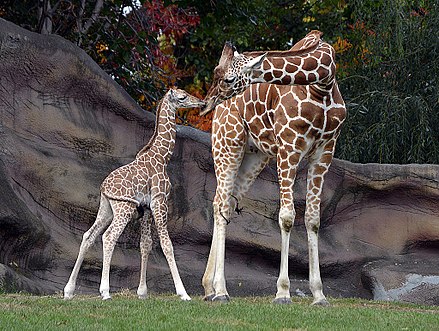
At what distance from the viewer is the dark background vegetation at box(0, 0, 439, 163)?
1398cm

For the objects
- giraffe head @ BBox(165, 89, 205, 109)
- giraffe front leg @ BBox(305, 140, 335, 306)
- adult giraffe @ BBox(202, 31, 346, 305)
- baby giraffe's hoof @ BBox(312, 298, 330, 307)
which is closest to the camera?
adult giraffe @ BBox(202, 31, 346, 305)

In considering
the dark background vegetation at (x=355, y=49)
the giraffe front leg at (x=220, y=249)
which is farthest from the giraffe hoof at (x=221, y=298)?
the dark background vegetation at (x=355, y=49)

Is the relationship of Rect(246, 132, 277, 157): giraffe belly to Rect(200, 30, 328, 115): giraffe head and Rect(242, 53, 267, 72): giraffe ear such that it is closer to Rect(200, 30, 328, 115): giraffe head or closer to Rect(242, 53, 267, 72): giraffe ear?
Rect(200, 30, 328, 115): giraffe head

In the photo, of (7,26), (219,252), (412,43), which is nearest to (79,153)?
(7,26)

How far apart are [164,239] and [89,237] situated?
0.77m

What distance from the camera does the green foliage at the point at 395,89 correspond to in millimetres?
13977

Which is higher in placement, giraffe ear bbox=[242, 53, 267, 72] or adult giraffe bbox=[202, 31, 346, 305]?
giraffe ear bbox=[242, 53, 267, 72]

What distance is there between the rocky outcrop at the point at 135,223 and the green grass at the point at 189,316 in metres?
1.77

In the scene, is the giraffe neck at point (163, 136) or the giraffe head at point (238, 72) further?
the giraffe neck at point (163, 136)

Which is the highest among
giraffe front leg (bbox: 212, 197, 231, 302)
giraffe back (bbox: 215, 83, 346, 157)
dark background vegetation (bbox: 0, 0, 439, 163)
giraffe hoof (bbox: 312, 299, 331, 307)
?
dark background vegetation (bbox: 0, 0, 439, 163)

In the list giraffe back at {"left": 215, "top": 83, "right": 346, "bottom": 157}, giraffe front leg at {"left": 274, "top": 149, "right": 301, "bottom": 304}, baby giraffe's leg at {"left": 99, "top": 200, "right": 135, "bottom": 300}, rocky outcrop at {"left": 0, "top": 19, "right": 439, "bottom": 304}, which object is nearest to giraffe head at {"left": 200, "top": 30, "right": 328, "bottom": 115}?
giraffe back at {"left": 215, "top": 83, "right": 346, "bottom": 157}

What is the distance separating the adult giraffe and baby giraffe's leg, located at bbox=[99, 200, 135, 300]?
119cm

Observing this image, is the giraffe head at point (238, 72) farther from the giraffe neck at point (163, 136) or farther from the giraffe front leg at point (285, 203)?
the giraffe neck at point (163, 136)

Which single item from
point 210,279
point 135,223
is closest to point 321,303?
point 210,279
